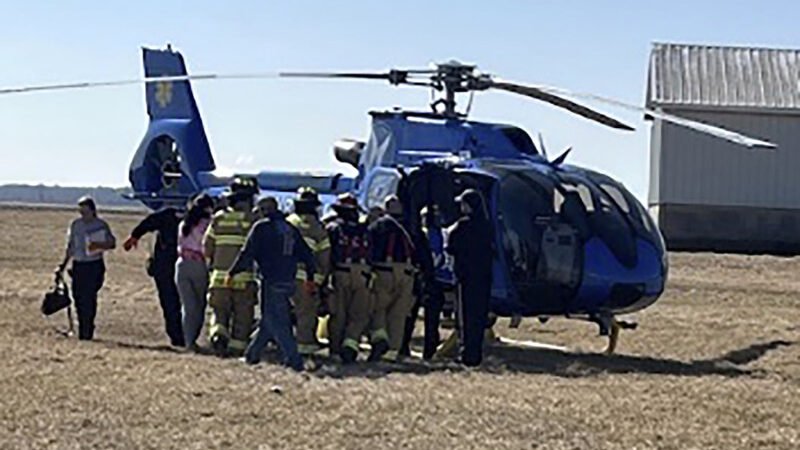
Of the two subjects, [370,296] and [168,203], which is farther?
[168,203]

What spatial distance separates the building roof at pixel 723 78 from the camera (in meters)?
45.2

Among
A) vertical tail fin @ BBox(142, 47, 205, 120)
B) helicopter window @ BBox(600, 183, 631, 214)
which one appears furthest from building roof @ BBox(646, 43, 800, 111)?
helicopter window @ BBox(600, 183, 631, 214)

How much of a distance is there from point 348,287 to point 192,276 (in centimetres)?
181

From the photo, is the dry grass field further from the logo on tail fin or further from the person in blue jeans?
the logo on tail fin

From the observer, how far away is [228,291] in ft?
50.9

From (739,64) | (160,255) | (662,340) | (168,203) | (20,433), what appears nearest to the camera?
(20,433)

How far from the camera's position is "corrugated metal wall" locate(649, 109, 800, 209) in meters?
44.5

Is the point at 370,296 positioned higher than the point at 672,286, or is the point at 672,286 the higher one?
the point at 370,296

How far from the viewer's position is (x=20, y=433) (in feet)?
34.3

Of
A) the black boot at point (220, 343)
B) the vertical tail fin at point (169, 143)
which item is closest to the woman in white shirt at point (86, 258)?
the black boot at point (220, 343)

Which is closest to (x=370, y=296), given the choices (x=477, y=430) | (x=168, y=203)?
(x=477, y=430)

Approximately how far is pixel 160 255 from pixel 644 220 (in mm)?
4902

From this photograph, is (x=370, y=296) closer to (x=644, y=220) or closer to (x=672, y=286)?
(x=644, y=220)

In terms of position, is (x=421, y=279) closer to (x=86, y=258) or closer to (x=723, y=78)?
(x=86, y=258)
